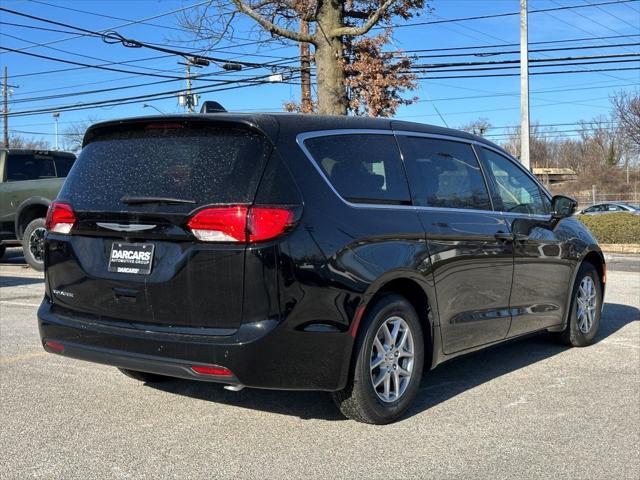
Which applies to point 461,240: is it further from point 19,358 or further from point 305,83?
point 305,83

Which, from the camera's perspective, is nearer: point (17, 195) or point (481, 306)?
point (481, 306)

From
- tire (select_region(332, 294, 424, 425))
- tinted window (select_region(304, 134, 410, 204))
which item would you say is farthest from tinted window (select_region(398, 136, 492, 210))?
tire (select_region(332, 294, 424, 425))

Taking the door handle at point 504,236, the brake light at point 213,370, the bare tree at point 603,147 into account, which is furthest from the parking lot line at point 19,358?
the bare tree at point 603,147

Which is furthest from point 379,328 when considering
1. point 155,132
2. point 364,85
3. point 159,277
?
point 364,85

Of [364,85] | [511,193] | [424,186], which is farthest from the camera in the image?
[364,85]

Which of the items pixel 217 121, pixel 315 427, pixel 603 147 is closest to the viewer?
pixel 217 121

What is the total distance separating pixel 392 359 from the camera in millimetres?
4312

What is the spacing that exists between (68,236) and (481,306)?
283 cm

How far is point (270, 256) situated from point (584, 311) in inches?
158

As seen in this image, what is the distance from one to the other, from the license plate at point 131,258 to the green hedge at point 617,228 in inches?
716

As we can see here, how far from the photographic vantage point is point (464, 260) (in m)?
4.84

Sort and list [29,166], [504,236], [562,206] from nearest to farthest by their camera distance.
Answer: [504,236]
[562,206]
[29,166]

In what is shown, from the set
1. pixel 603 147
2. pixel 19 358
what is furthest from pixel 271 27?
pixel 603 147

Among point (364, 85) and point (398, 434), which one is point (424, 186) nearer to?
point (398, 434)
